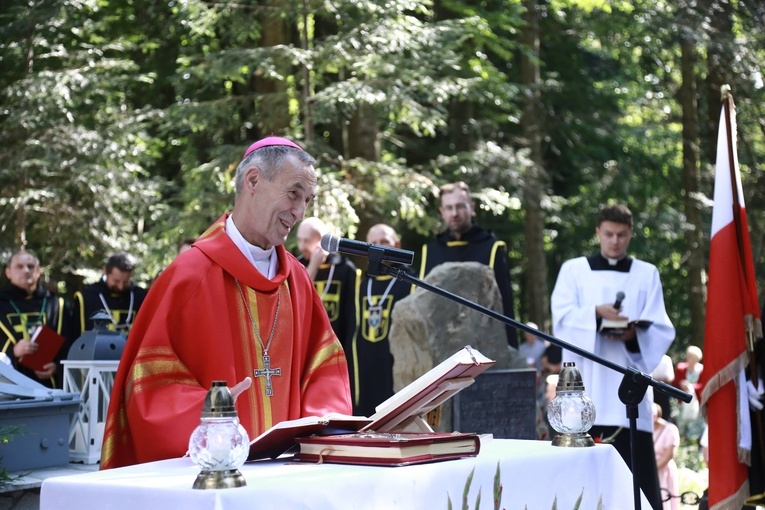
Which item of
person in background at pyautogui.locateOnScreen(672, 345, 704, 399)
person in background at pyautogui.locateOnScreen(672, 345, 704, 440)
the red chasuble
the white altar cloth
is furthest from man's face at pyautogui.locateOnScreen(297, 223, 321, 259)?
the white altar cloth

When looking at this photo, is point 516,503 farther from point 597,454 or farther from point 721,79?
point 721,79

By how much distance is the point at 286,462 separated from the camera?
125 inches

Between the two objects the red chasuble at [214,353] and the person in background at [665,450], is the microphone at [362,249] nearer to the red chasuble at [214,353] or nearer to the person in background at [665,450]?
the red chasuble at [214,353]

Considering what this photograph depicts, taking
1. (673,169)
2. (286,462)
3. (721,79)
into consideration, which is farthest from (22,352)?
(673,169)

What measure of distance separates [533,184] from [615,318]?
9.19 metres

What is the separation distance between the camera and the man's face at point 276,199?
13.6ft

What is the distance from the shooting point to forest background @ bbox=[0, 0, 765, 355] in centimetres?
1284

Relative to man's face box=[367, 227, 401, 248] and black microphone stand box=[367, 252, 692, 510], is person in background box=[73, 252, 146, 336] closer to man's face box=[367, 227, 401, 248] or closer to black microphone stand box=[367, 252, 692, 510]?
man's face box=[367, 227, 401, 248]

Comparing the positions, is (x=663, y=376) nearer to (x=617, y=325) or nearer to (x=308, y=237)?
(x=617, y=325)

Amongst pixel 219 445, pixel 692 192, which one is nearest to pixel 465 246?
pixel 219 445

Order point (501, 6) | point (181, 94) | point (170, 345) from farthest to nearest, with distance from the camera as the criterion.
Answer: point (501, 6), point (181, 94), point (170, 345)

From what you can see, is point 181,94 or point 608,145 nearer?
point 181,94

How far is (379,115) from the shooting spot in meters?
13.4

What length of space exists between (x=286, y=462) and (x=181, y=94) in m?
11.2
